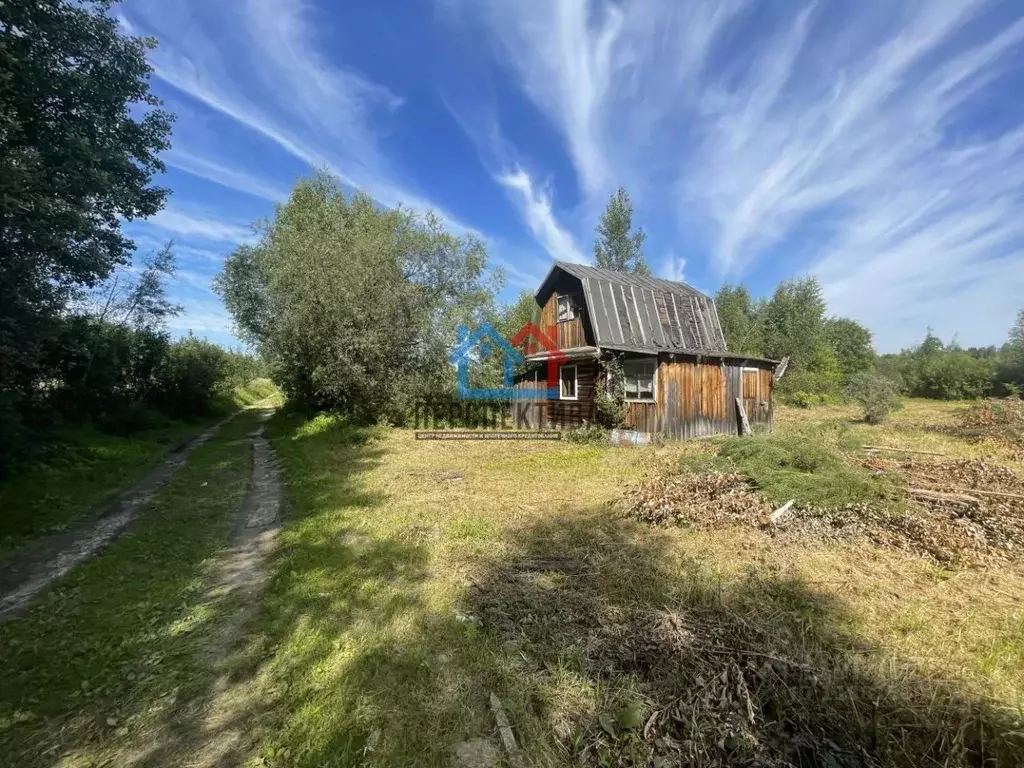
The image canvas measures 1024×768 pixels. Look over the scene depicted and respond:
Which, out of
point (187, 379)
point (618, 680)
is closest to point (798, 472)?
point (618, 680)

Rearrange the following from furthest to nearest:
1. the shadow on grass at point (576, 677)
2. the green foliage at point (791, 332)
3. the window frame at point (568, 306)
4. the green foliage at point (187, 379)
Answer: the green foliage at point (791, 332) < the green foliage at point (187, 379) < the window frame at point (568, 306) < the shadow on grass at point (576, 677)

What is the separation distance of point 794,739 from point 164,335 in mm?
22287

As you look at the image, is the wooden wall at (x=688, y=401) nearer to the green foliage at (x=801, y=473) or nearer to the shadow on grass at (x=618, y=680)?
the green foliage at (x=801, y=473)

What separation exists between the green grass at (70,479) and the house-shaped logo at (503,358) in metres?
9.47

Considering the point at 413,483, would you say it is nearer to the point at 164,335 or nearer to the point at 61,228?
the point at 61,228

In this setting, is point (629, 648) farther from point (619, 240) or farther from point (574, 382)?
point (619, 240)

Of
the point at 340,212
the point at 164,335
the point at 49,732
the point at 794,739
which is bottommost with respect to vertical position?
the point at 49,732

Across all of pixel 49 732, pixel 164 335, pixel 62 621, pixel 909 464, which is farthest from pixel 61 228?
pixel 909 464

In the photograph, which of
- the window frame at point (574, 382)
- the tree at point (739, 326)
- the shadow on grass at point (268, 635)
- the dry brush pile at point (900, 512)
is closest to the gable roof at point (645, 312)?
the window frame at point (574, 382)

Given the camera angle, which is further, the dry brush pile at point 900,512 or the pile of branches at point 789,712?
the dry brush pile at point 900,512

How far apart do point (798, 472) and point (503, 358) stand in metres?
13.3

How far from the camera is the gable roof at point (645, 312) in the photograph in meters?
14.5

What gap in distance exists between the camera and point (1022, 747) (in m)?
2.18

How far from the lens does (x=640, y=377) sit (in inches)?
531
